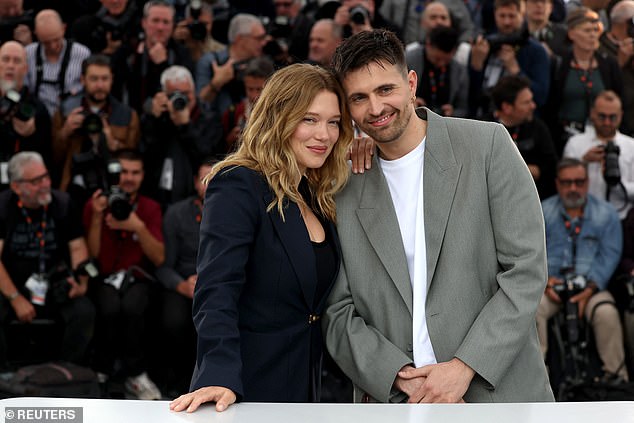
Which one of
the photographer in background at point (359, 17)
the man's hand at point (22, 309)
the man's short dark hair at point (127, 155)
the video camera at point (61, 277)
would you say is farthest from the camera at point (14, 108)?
the photographer in background at point (359, 17)

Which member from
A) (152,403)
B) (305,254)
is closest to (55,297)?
(305,254)

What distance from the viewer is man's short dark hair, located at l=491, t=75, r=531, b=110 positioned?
5.29m

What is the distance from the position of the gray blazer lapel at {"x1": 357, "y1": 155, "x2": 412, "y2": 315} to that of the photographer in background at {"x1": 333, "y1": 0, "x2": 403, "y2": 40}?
3.01 m

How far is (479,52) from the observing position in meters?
5.58

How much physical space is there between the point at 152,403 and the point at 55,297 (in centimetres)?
304

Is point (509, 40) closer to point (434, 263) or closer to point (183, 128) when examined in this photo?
point (183, 128)

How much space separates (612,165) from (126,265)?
2.55 m

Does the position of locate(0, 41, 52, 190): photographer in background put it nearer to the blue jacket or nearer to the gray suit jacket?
the blue jacket

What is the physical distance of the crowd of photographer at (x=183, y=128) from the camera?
4.87 metres

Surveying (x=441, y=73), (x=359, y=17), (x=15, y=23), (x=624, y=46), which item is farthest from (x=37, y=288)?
(x=624, y=46)

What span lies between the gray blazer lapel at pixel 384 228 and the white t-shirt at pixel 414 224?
0.08 ft

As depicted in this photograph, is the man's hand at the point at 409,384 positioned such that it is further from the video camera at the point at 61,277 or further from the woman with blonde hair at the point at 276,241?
the video camera at the point at 61,277

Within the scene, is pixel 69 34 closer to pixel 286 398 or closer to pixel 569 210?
pixel 569 210

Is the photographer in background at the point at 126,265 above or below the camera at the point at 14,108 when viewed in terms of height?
below
